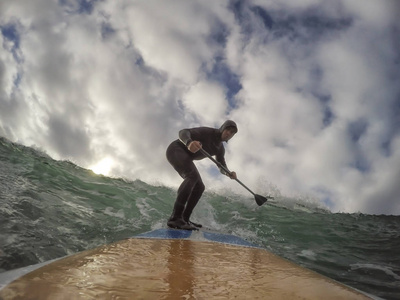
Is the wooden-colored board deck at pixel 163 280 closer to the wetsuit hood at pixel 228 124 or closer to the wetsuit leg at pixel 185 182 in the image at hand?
the wetsuit leg at pixel 185 182

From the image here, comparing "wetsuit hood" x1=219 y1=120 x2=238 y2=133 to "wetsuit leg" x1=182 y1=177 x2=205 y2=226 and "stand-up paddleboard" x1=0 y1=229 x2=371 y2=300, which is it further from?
"stand-up paddleboard" x1=0 y1=229 x2=371 y2=300

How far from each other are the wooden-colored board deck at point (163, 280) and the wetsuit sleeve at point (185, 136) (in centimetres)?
222

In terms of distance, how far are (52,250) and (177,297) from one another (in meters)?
2.49

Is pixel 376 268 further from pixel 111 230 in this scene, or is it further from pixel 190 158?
pixel 111 230

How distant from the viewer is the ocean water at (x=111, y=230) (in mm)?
2999

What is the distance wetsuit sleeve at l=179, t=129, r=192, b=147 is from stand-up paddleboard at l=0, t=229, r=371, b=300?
2.20 meters

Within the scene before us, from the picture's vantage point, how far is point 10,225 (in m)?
3.10

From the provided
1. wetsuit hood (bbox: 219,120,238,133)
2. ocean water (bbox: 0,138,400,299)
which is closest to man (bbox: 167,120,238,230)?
wetsuit hood (bbox: 219,120,238,133)

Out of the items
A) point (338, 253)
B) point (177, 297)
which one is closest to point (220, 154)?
point (338, 253)

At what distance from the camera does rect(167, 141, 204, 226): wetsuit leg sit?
385 cm

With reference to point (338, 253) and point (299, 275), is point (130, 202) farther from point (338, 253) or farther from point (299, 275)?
point (299, 275)

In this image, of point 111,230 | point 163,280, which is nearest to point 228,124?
point 111,230

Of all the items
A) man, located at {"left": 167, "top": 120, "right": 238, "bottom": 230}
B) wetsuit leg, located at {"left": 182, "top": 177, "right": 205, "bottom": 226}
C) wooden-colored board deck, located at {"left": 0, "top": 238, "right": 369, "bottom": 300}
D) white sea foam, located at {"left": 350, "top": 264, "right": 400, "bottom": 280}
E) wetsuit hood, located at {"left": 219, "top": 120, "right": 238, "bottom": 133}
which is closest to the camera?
wooden-colored board deck, located at {"left": 0, "top": 238, "right": 369, "bottom": 300}

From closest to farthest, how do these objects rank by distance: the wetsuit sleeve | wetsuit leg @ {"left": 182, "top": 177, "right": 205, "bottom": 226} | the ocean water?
1. the ocean water
2. the wetsuit sleeve
3. wetsuit leg @ {"left": 182, "top": 177, "right": 205, "bottom": 226}
